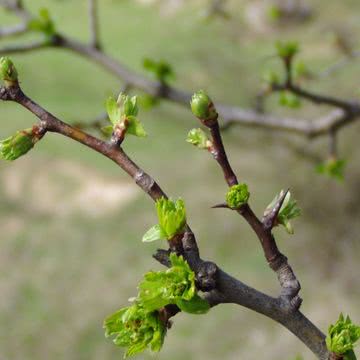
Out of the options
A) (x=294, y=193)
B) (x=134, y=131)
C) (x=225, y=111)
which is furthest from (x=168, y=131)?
(x=134, y=131)

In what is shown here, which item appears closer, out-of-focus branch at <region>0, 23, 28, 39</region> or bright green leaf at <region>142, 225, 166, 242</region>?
bright green leaf at <region>142, 225, 166, 242</region>

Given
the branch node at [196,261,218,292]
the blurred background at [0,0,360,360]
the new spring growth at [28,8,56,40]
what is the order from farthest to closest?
the blurred background at [0,0,360,360] < the new spring growth at [28,8,56,40] < the branch node at [196,261,218,292]

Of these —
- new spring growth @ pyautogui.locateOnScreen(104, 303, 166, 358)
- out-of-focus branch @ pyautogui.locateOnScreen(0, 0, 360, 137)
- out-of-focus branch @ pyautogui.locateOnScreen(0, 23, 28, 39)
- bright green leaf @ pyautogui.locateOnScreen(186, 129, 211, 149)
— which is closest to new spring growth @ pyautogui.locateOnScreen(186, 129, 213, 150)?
bright green leaf @ pyautogui.locateOnScreen(186, 129, 211, 149)

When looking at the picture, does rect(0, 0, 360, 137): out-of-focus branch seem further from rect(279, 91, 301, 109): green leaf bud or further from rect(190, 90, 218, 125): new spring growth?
rect(190, 90, 218, 125): new spring growth

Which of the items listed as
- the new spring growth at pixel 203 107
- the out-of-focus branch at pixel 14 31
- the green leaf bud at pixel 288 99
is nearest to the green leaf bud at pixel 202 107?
the new spring growth at pixel 203 107

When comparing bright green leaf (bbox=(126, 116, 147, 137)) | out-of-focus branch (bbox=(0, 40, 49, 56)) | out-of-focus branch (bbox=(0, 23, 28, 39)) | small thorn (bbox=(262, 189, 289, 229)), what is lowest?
small thorn (bbox=(262, 189, 289, 229))

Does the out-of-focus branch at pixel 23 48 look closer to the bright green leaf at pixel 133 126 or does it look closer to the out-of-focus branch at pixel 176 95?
the out-of-focus branch at pixel 176 95

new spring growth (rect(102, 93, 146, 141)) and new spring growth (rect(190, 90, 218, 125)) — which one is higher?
new spring growth (rect(102, 93, 146, 141))
